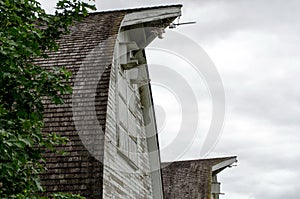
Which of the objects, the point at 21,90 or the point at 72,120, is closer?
the point at 21,90

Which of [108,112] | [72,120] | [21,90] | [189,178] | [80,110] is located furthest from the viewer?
[189,178]

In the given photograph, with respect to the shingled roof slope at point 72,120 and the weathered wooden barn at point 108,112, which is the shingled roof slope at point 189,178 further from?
the shingled roof slope at point 72,120

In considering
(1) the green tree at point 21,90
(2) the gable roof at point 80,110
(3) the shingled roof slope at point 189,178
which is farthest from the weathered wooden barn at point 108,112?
(3) the shingled roof slope at point 189,178

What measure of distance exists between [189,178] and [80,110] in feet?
29.9

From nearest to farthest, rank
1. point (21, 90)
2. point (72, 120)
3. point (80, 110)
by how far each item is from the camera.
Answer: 1. point (21, 90)
2. point (72, 120)
3. point (80, 110)

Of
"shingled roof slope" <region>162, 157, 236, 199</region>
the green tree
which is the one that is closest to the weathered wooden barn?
the green tree

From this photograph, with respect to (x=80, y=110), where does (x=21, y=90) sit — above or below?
below

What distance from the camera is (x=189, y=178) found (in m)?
15.8

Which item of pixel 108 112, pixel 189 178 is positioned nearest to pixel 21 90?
pixel 108 112

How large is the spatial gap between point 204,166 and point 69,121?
31.7ft

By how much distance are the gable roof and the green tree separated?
2.27 metres

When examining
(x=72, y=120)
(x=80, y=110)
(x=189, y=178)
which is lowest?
(x=72, y=120)

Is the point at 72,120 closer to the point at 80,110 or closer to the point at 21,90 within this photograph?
the point at 80,110

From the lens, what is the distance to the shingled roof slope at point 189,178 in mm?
15039
